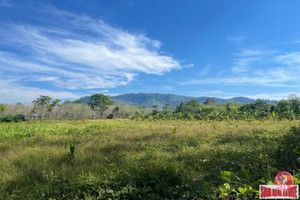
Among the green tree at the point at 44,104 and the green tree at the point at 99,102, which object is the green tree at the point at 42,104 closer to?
the green tree at the point at 44,104

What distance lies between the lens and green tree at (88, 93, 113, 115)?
60119mm

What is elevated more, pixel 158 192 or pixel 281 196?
pixel 281 196

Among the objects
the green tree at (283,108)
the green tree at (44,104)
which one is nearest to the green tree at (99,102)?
the green tree at (44,104)

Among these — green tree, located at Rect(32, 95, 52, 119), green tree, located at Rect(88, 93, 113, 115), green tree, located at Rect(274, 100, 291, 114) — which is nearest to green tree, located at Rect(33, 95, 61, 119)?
green tree, located at Rect(32, 95, 52, 119)

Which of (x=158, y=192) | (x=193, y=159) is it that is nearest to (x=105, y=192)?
(x=158, y=192)

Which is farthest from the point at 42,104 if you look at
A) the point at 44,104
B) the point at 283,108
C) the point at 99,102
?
the point at 283,108

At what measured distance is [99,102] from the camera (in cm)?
6244

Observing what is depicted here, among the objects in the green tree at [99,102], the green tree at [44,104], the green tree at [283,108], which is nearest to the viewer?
the green tree at [283,108]

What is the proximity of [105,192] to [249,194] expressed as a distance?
1.89m

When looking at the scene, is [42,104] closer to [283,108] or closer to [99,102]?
[99,102]

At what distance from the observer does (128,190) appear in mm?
2531

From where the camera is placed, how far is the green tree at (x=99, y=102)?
197 ft

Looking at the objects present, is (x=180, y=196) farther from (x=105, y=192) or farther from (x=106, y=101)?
(x=106, y=101)

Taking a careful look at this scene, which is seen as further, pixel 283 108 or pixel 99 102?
pixel 99 102
